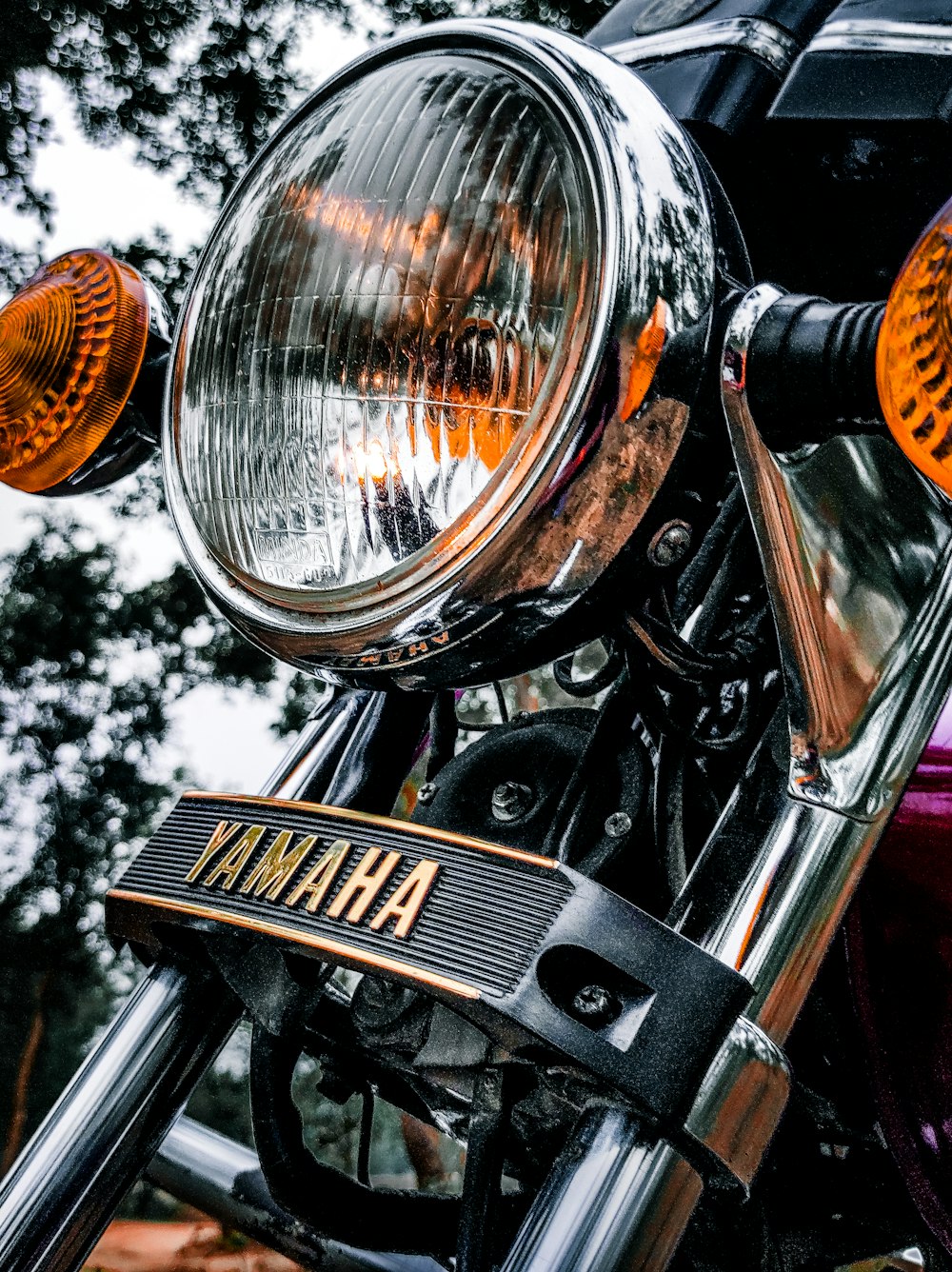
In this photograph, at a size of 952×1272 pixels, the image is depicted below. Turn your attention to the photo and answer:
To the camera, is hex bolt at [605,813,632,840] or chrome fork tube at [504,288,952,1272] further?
hex bolt at [605,813,632,840]

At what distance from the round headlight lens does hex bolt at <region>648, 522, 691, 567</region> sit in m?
0.11

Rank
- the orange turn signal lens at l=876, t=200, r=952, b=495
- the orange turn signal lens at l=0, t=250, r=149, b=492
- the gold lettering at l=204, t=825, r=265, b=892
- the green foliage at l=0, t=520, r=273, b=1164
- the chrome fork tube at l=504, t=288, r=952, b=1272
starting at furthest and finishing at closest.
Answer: the green foliage at l=0, t=520, r=273, b=1164 < the orange turn signal lens at l=0, t=250, r=149, b=492 < the gold lettering at l=204, t=825, r=265, b=892 < the chrome fork tube at l=504, t=288, r=952, b=1272 < the orange turn signal lens at l=876, t=200, r=952, b=495

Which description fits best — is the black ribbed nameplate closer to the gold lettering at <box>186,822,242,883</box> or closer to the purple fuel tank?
the gold lettering at <box>186,822,242,883</box>

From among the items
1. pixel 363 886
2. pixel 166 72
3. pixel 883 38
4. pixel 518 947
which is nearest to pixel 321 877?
pixel 363 886

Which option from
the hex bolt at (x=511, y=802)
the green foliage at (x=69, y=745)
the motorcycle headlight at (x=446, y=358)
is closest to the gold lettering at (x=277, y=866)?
the motorcycle headlight at (x=446, y=358)

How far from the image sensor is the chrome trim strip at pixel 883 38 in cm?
105

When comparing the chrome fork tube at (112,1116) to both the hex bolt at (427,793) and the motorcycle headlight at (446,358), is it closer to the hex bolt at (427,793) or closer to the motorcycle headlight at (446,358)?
the hex bolt at (427,793)

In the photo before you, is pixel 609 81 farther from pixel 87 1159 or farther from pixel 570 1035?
pixel 87 1159

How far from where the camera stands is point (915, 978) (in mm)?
1010

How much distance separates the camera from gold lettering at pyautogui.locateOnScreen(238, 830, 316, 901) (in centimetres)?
79

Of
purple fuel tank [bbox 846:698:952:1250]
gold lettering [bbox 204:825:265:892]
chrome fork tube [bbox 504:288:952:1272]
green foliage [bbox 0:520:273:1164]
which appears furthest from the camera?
green foliage [bbox 0:520:273:1164]

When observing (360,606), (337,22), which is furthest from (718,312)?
(337,22)

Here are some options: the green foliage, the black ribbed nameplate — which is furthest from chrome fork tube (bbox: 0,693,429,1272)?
the green foliage

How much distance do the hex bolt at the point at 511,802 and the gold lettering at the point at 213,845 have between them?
0.72ft
